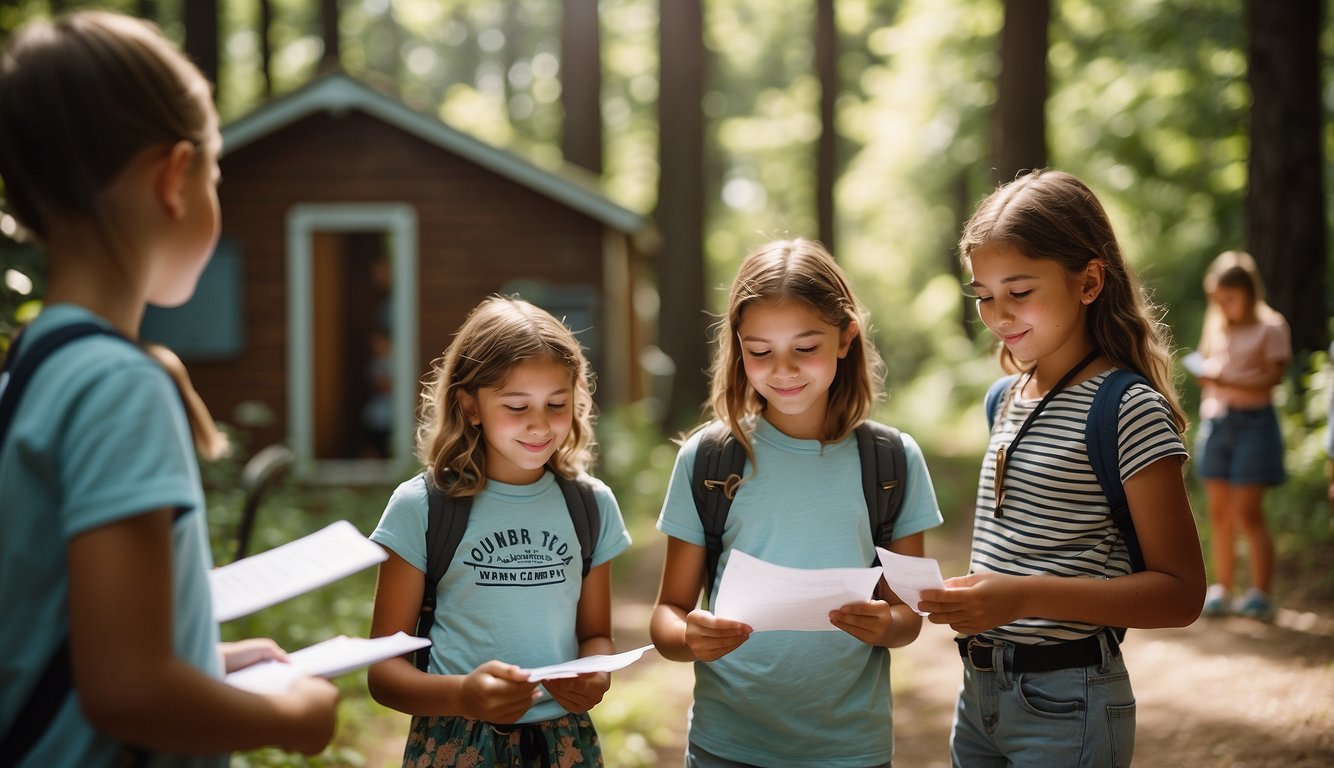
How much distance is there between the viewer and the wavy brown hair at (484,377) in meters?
2.49

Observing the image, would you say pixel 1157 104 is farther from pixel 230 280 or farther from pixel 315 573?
pixel 315 573

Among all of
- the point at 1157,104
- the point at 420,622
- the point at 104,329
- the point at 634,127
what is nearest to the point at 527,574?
the point at 420,622

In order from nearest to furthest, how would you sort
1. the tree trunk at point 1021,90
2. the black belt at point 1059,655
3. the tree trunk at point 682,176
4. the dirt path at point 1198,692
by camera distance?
1. the black belt at point 1059,655
2. the dirt path at point 1198,692
3. the tree trunk at point 1021,90
4. the tree trunk at point 682,176

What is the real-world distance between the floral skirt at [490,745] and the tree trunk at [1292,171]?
27.4 feet

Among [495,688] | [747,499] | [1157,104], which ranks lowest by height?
[495,688]

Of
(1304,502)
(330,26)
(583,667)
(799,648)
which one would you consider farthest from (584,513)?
(330,26)

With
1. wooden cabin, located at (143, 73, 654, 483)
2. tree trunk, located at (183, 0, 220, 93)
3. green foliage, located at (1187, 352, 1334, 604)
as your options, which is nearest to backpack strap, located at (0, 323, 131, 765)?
green foliage, located at (1187, 352, 1334, 604)

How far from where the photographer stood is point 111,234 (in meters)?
1.46

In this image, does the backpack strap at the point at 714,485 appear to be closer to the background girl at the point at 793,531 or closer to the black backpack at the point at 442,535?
the background girl at the point at 793,531

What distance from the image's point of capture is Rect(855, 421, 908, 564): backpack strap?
258 cm

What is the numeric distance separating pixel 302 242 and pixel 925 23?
10.1 m

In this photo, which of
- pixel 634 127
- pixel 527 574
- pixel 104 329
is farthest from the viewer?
pixel 634 127

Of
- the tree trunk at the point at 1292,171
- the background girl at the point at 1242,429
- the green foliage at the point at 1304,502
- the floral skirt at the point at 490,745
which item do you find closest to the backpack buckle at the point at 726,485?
the floral skirt at the point at 490,745

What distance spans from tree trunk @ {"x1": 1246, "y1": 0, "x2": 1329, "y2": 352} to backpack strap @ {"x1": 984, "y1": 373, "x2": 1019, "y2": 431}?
7.29 meters
